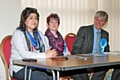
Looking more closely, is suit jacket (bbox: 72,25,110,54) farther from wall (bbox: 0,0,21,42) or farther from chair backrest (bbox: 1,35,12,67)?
wall (bbox: 0,0,21,42)

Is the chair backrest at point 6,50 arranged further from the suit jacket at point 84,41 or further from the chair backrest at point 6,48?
the suit jacket at point 84,41

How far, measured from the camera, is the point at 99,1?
4.65 m

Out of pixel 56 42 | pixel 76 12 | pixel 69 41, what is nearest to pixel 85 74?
pixel 56 42

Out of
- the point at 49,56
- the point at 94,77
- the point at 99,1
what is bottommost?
the point at 94,77

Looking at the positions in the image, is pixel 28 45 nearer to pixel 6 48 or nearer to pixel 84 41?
pixel 6 48

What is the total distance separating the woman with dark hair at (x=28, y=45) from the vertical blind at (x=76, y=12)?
0.89 meters

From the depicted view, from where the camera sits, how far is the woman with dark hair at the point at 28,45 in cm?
256

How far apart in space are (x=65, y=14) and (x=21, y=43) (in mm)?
1665

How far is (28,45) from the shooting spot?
8.80ft

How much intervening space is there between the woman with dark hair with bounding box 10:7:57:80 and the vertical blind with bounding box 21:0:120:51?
894 mm

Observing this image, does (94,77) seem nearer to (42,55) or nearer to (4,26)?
(42,55)

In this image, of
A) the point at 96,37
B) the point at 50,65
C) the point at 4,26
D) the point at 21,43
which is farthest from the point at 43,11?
the point at 50,65

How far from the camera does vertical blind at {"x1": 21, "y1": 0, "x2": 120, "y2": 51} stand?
389cm

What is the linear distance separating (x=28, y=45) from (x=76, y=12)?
179cm
